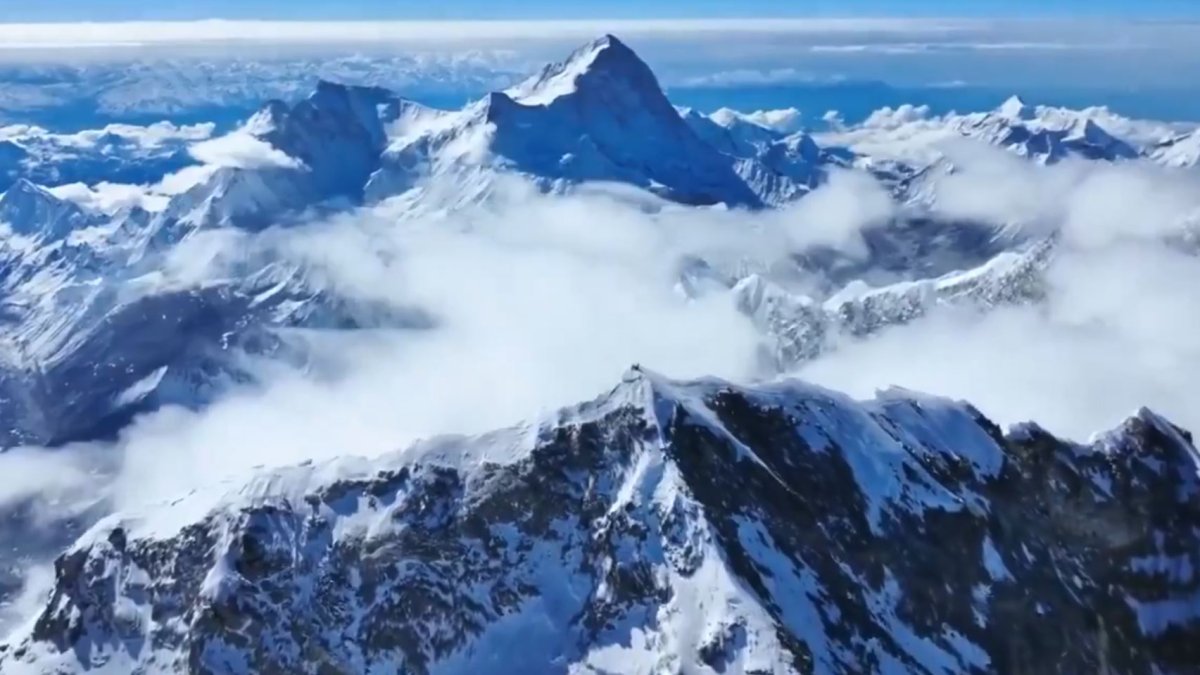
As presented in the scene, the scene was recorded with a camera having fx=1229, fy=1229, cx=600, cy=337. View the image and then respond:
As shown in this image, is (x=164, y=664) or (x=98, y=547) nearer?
(x=164, y=664)

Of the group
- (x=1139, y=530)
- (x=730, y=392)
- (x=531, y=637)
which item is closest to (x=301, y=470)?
(x=531, y=637)

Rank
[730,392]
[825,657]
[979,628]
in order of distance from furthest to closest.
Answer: [730,392] → [979,628] → [825,657]

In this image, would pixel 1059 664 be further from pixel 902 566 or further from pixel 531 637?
pixel 531 637

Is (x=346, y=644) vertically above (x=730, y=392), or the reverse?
(x=730, y=392)

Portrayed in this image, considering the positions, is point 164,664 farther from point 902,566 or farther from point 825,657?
point 902,566

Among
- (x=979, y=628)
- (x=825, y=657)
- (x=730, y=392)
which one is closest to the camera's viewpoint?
(x=825, y=657)

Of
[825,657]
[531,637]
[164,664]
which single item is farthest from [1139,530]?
[164,664]
